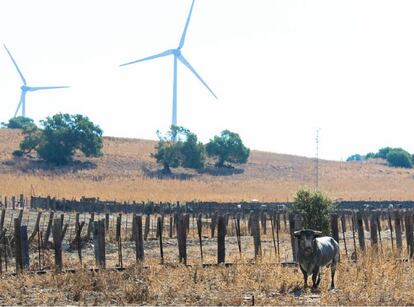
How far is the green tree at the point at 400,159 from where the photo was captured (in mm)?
126188

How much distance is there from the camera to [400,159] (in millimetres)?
127125

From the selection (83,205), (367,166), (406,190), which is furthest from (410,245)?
(367,166)

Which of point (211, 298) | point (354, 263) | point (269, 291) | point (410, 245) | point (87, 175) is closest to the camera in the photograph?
point (211, 298)

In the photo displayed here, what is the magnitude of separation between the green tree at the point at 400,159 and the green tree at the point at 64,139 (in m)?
57.1

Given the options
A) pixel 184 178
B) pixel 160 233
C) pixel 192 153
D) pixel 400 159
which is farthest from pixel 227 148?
pixel 160 233

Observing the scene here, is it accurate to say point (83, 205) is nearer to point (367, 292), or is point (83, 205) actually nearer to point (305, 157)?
point (367, 292)

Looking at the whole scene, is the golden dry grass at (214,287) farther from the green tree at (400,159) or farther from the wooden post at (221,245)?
the green tree at (400,159)

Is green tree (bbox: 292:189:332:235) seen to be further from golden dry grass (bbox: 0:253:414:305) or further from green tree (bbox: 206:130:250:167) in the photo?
green tree (bbox: 206:130:250:167)

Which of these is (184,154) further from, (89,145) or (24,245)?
(24,245)

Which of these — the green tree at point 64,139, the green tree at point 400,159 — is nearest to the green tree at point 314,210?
the green tree at point 64,139

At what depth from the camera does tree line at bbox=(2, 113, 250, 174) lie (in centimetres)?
8638

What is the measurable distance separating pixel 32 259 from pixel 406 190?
70.2m

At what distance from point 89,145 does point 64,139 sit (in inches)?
134

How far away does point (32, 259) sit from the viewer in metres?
21.1
